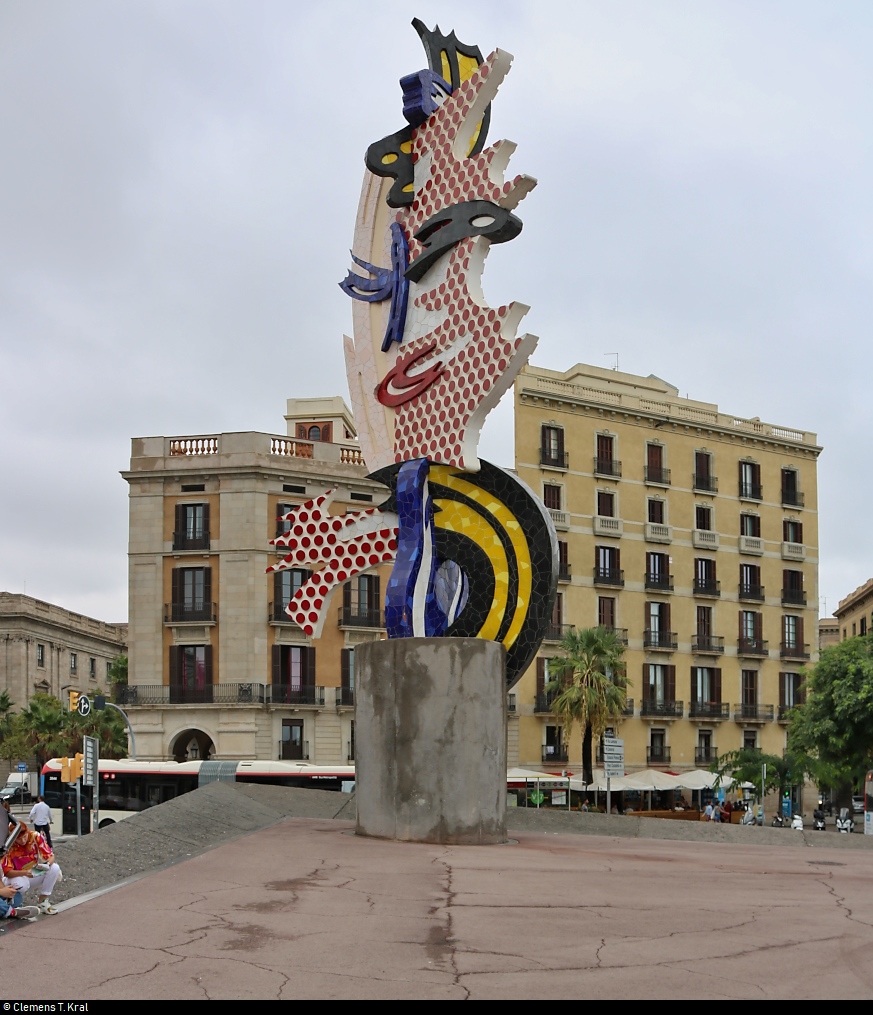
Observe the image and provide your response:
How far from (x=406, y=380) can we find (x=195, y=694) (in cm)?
2759

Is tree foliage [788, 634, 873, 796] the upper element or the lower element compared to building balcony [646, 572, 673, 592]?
lower

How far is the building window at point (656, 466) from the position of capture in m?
55.1

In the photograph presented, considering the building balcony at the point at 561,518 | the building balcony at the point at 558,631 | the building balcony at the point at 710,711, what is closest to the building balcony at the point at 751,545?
the building balcony at the point at 710,711

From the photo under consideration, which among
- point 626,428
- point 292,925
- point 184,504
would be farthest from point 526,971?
point 626,428

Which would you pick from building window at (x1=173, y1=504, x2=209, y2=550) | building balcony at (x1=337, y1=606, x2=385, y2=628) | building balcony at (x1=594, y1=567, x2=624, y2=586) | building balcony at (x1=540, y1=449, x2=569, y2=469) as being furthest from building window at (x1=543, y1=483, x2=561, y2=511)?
building window at (x1=173, y1=504, x2=209, y2=550)

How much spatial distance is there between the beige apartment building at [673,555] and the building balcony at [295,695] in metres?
8.51

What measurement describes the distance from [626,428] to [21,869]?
45.8 m

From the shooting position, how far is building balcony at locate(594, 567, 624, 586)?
52.8m

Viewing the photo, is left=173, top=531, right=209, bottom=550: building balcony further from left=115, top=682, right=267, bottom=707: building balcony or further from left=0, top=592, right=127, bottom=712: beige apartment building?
left=0, top=592, right=127, bottom=712: beige apartment building

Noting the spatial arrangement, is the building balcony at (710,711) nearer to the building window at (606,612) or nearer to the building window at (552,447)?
the building window at (606,612)

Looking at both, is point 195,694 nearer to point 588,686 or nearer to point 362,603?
point 362,603

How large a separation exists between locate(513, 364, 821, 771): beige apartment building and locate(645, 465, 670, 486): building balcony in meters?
0.06

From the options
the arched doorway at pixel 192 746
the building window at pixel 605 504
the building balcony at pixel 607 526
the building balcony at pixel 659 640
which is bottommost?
the arched doorway at pixel 192 746

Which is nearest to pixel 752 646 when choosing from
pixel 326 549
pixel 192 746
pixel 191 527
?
pixel 192 746
